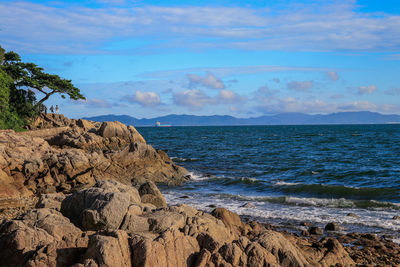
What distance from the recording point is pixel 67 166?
23.6 m

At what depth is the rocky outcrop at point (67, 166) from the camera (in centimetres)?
2145

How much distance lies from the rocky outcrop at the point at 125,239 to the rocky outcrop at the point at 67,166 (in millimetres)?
4546

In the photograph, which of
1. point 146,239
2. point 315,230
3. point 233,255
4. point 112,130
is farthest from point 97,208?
point 112,130

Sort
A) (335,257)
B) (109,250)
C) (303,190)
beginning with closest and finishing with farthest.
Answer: (109,250)
(335,257)
(303,190)

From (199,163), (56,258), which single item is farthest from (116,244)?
(199,163)

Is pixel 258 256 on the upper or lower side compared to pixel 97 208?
lower

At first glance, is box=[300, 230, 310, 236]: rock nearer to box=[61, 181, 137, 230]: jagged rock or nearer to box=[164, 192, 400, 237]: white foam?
box=[164, 192, 400, 237]: white foam

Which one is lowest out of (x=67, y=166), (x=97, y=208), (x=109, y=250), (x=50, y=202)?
(x=67, y=166)

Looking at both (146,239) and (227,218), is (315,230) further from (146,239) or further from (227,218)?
(146,239)

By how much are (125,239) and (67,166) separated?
53.3 feet

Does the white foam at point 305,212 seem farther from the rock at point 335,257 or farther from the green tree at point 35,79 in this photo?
the green tree at point 35,79

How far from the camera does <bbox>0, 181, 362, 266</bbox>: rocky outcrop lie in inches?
327

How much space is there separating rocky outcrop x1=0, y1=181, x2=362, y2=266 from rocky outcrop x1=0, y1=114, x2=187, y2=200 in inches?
179

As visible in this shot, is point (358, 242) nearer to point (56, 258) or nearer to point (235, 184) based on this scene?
point (56, 258)
